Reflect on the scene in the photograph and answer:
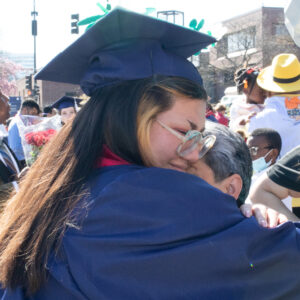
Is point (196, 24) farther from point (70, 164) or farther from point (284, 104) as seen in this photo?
point (284, 104)

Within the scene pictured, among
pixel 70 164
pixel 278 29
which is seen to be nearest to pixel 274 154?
pixel 70 164

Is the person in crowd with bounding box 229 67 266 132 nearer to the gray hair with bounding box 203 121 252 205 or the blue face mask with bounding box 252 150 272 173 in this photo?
the blue face mask with bounding box 252 150 272 173

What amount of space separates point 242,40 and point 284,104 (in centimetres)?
3183

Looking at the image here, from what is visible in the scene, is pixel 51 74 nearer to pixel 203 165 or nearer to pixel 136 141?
pixel 136 141

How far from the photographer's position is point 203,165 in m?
1.88

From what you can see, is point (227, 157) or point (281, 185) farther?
point (281, 185)

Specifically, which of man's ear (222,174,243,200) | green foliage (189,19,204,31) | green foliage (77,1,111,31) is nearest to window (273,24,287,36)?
man's ear (222,174,243,200)

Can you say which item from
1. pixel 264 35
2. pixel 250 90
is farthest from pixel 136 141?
pixel 264 35

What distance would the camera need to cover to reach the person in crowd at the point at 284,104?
406 cm

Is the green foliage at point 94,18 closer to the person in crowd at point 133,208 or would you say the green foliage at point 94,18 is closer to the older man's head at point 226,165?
the person in crowd at point 133,208

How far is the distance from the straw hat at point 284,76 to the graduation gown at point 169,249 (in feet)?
10.6

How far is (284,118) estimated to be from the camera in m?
4.12

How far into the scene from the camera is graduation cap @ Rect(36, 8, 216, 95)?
54.4 inches

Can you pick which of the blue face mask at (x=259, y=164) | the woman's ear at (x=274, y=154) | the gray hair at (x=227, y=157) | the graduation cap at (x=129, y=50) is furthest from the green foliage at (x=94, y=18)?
the woman's ear at (x=274, y=154)
